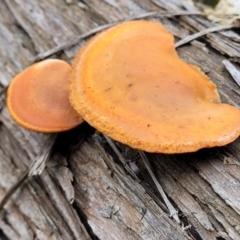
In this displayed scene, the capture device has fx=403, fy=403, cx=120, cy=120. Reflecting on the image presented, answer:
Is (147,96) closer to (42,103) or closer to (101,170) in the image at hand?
(101,170)

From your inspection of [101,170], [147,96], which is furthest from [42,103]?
[147,96]

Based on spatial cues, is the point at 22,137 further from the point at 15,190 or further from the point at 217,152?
the point at 217,152

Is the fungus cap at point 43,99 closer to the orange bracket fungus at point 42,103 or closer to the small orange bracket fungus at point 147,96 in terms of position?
the orange bracket fungus at point 42,103

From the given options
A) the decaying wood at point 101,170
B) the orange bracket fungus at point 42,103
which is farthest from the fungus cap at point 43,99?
the decaying wood at point 101,170

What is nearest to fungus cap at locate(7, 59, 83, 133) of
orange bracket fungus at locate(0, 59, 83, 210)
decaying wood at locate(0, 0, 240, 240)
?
orange bracket fungus at locate(0, 59, 83, 210)

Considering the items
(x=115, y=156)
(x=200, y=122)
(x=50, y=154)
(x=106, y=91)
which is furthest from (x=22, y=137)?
(x=200, y=122)

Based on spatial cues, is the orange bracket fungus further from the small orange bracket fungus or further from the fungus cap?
the small orange bracket fungus

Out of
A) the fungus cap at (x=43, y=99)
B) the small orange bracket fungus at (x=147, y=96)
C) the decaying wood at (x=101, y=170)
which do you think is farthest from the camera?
the fungus cap at (x=43, y=99)
